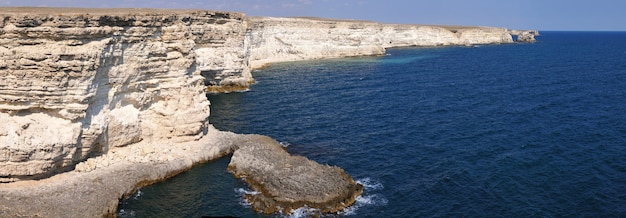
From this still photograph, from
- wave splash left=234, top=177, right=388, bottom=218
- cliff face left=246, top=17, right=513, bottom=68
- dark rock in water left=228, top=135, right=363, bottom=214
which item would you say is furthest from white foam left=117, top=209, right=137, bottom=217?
cliff face left=246, top=17, right=513, bottom=68

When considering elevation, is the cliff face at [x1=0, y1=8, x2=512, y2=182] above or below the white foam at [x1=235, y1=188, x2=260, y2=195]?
above

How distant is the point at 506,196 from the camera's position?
2855 centimetres

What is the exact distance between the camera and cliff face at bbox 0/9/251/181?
26.7 metres

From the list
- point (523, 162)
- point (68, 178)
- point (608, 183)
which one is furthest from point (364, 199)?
point (68, 178)

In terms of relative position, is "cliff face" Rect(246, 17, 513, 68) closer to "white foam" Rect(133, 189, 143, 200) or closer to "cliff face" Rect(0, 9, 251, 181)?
"cliff face" Rect(0, 9, 251, 181)

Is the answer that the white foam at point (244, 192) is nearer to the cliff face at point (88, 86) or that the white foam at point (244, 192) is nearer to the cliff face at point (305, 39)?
the cliff face at point (88, 86)

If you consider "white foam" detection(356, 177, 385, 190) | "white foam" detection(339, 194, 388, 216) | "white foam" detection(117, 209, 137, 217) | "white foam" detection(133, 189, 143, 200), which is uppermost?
"white foam" detection(356, 177, 385, 190)

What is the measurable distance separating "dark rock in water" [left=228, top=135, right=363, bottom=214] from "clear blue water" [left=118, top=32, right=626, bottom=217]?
99 centimetres

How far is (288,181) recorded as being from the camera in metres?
29.6

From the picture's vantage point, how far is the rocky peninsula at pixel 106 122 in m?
26.5

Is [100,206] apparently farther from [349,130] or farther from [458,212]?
[349,130]

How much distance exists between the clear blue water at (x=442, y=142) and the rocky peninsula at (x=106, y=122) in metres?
1.79

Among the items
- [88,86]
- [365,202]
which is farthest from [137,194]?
[365,202]

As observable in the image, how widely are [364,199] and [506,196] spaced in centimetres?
856
